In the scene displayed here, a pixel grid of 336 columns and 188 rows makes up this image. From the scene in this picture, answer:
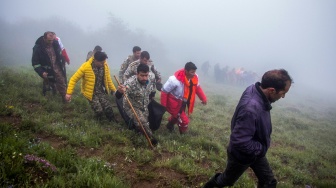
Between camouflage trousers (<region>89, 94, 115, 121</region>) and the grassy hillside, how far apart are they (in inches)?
11.9

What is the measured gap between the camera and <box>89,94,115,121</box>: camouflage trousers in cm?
799

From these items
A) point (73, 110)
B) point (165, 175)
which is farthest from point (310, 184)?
point (73, 110)

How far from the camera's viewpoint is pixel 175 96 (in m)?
8.13

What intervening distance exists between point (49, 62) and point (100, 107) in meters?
3.02

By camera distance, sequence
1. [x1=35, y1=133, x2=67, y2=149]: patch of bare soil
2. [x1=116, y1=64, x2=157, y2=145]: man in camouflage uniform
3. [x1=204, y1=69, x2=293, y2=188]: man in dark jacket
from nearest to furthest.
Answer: [x1=204, y1=69, x2=293, y2=188]: man in dark jacket < [x1=35, y1=133, x2=67, y2=149]: patch of bare soil < [x1=116, y1=64, x2=157, y2=145]: man in camouflage uniform

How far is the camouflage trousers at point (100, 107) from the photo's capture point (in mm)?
7988

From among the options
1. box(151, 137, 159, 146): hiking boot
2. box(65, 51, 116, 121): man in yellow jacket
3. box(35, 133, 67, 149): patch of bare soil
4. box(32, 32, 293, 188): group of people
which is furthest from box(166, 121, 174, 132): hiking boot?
box(35, 133, 67, 149): patch of bare soil

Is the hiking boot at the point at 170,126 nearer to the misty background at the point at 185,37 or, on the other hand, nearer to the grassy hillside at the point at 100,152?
the grassy hillside at the point at 100,152

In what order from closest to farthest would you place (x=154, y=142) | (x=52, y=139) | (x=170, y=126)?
(x=52, y=139) → (x=154, y=142) → (x=170, y=126)

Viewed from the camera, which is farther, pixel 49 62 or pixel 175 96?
pixel 49 62

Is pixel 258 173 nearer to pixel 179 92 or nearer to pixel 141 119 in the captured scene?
pixel 141 119

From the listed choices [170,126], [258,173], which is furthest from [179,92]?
[258,173]

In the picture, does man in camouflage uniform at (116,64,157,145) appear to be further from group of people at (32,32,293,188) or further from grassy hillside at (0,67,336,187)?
grassy hillside at (0,67,336,187)

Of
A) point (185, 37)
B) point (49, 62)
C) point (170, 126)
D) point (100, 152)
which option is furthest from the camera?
point (185, 37)
